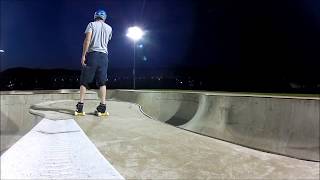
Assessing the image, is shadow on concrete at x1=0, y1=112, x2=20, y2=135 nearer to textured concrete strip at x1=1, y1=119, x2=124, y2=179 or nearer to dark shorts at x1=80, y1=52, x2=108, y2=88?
textured concrete strip at x1=1, y1=119, x2=124, y2=179

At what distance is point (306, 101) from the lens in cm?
632

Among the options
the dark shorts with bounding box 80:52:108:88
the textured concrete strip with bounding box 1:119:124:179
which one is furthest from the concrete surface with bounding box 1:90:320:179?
the dark shorts with bounding box 80:52:108:88

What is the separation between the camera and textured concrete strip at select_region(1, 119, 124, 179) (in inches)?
62.1

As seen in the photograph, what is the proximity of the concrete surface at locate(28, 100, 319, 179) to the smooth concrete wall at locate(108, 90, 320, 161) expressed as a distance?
3.32 meters

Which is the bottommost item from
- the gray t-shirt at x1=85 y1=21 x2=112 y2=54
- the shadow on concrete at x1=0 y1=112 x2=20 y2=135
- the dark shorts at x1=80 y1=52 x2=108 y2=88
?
the shadow on concrete at x1=0 y1=112 x2=20 y2=135

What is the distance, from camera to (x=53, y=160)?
188cm

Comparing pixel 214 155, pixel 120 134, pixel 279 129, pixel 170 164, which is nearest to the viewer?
pixel 170 164

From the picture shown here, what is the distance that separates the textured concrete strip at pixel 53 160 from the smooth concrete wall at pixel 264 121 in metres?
4.48

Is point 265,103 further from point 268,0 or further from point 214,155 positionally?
point 268,0

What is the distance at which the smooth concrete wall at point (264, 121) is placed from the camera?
617 cm

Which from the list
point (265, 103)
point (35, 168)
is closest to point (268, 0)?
point (265, 103)

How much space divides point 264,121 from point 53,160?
260 inches

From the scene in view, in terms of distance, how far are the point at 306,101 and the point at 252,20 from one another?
1680 centimetres

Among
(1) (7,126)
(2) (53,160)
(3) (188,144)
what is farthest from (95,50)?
(1) (7,126)
